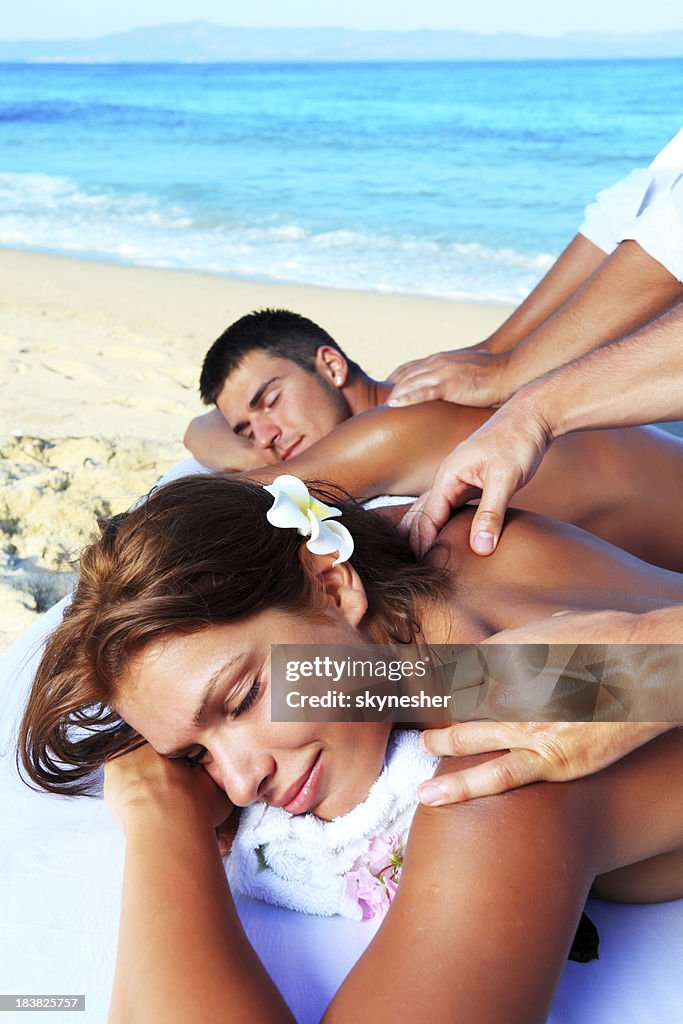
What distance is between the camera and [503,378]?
8.05 ft

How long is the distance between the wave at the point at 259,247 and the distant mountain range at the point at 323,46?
134 ft

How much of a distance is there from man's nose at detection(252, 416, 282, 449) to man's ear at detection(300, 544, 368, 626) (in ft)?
4.07

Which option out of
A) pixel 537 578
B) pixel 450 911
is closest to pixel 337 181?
pixel 537 578

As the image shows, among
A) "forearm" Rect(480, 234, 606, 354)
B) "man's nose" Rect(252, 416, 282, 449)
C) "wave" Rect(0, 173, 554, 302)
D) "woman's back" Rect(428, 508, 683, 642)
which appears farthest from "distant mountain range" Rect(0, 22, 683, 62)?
"woman's back" Rect(428, 508, 683, 642)

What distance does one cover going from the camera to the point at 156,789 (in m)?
1.47

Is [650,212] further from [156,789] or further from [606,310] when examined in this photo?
[156,789]

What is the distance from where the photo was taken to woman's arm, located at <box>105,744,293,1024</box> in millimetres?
1154

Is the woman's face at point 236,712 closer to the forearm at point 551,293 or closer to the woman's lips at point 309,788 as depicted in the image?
the woman's lips at point 309,788

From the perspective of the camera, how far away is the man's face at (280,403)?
2.69 m

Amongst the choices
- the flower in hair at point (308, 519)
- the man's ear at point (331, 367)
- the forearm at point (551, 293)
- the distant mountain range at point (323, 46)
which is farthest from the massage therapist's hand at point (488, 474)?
the distant mountain range at point (323, 46)

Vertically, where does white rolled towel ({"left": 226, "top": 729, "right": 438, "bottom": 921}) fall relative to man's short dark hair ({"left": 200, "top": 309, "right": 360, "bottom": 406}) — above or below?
below

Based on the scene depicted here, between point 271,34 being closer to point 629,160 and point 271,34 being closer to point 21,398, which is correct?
point 629,160

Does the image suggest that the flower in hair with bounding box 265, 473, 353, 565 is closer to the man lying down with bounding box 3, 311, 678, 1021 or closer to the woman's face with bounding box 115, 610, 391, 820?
the woman's face with bounding box 115, 610, 391, 820

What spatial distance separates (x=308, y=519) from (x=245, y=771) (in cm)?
38
